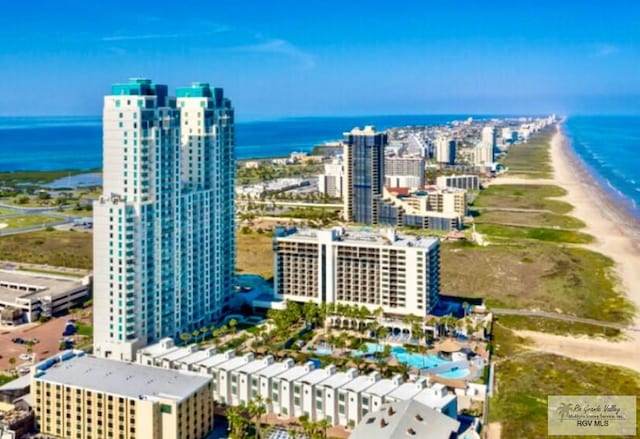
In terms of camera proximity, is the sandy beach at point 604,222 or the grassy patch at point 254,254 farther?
the sandy beach at point 604,222

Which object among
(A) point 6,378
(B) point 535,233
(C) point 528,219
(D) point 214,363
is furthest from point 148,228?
(C) point 528,219

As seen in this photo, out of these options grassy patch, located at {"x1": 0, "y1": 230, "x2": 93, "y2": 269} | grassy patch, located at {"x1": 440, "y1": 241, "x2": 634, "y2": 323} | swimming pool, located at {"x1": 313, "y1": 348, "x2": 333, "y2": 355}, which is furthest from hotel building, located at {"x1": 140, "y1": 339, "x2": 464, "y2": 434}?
grassy patch, located at {"x1": 0, "y1": 230, "x2": 93, "y2": 269}

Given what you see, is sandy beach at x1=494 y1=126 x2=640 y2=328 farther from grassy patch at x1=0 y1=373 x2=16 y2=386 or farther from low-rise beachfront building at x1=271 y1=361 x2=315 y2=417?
grassy patch at x1=0 y1=373 x2=16 y2=386

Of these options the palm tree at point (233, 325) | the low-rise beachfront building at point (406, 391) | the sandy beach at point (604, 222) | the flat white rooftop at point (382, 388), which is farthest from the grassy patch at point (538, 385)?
the palm tree at point (233, 325)

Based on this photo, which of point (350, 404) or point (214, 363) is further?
point (214, 363)

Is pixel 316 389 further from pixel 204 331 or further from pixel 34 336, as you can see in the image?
pixel 34 336

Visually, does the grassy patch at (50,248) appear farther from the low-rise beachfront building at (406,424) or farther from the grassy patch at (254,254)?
the low-rise beachfront building at (406,424)

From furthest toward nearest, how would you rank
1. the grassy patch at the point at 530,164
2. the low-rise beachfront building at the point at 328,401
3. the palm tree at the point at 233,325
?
the grassy patch at the point at 530,164, the palm tree at the point at 233,325, the low-rise beachfront building at the point at 328,401
